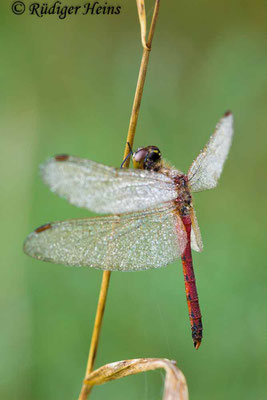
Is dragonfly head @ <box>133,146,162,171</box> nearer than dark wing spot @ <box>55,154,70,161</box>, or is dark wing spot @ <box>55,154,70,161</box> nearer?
dark wing spot @ <box>55,154,70,161</box>

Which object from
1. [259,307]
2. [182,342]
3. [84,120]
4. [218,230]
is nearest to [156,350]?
[182,342]

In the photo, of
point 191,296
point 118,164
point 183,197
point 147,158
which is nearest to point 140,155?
point 147,158

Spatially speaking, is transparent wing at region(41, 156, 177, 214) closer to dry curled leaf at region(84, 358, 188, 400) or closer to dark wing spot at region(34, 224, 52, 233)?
dark wing spot at region(34, 224, 52, 233)

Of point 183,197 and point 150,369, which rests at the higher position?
point 183,197

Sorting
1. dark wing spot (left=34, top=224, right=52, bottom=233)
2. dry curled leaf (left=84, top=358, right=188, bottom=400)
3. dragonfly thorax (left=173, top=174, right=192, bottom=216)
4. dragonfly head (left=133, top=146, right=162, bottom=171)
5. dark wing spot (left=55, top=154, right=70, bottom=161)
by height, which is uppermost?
dark wing spot (left=55, top=154, right=70, bottom=161)

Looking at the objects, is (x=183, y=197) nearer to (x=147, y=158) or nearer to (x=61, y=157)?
(x=147, y=158)

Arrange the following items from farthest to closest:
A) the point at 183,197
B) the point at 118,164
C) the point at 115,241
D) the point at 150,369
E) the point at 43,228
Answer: the point at 118,164, the point at 183,197, the point at 115,241, the point at 43,228, the point at 150,369

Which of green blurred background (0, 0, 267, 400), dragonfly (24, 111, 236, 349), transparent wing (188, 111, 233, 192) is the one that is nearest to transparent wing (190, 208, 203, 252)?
dragonfly (24, 111, 236, 349)
